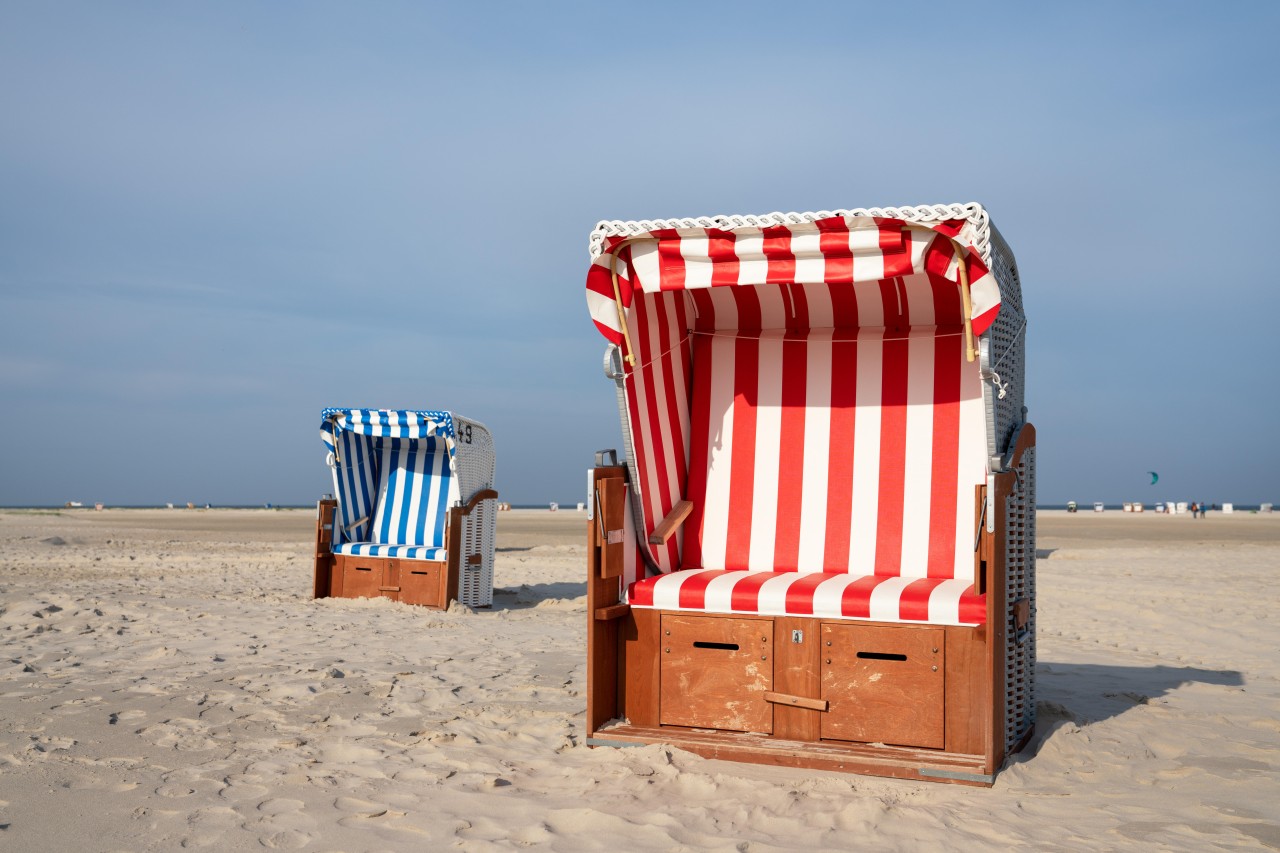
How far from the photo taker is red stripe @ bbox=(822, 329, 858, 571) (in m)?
5.15

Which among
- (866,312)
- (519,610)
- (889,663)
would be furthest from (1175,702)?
(519,610)

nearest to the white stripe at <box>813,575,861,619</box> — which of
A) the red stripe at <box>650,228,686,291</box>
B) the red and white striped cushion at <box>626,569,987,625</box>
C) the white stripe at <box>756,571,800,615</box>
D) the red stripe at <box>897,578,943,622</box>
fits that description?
the red and white striped cushion at <box>626,569,987,625</box>

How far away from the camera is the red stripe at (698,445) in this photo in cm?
535

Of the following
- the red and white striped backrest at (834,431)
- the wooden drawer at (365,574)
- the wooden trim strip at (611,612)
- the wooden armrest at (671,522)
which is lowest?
the wooden drawer at (365,574)

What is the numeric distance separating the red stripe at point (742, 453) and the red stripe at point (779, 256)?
115 centimetres

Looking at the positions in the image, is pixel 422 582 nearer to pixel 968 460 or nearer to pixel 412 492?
pixel 412 492

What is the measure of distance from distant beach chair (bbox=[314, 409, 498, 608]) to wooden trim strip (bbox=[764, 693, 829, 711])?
5.15 metres

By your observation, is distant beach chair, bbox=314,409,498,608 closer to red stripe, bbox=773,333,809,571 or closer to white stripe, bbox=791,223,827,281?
red stripe, bbox=773,333,809,571

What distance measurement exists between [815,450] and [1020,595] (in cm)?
129

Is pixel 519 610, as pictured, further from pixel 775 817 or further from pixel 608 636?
pixel 775 817

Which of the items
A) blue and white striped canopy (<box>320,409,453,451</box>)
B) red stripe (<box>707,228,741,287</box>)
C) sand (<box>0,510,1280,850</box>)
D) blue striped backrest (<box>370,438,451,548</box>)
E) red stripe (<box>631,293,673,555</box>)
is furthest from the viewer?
blue striped backrest (<box>370,438,451,548</box>)

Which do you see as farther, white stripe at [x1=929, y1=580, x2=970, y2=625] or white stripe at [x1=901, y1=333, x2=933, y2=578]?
white stripe at [x1=901, y1=333, x2=933, y2=578]

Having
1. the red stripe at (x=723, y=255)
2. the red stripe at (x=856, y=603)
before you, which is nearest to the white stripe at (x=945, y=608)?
the red stripe at (x=856, y=603)

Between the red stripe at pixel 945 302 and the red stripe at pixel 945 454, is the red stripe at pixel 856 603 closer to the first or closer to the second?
the red stripe at pixel 945 454
